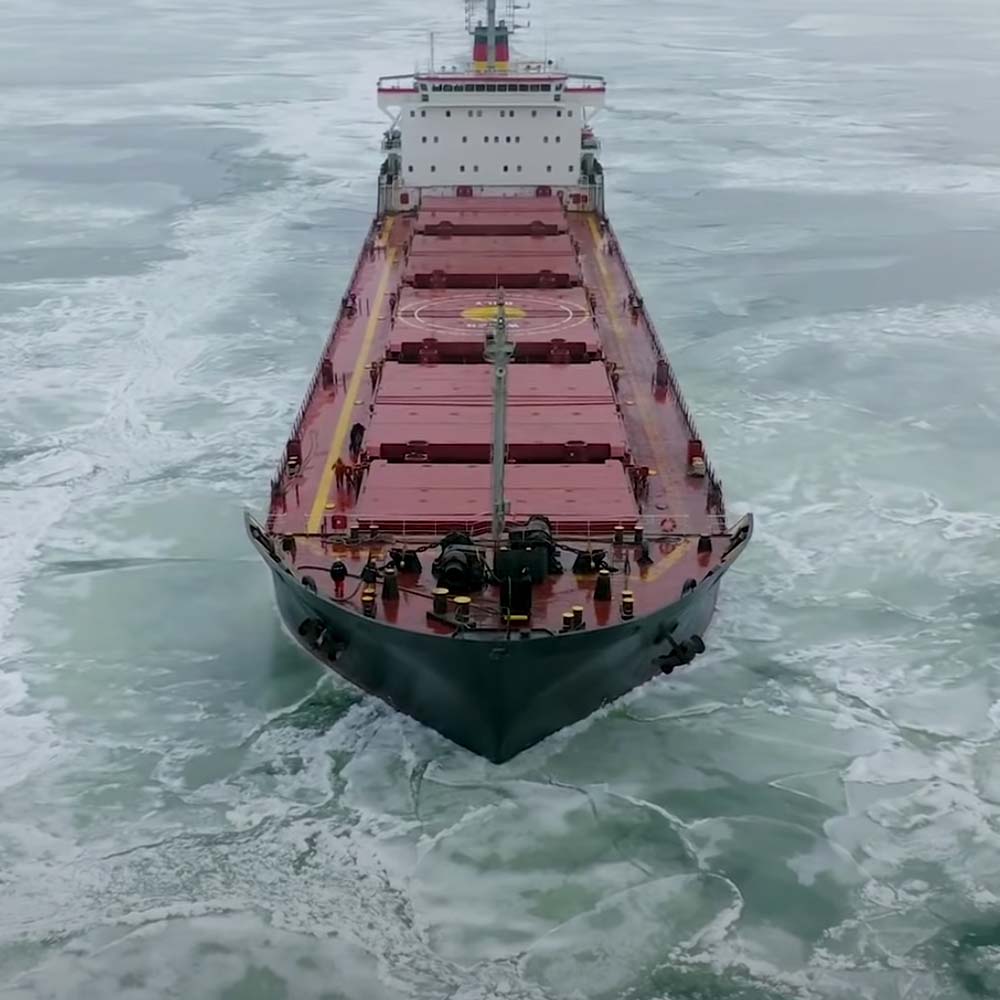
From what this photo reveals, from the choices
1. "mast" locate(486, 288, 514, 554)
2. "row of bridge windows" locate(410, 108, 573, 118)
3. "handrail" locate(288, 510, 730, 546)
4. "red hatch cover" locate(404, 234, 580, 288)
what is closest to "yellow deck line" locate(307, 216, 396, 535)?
"handrail" locate(288, 510, 730, 546)

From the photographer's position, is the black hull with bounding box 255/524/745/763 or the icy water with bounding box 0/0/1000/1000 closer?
the icy water with bounding box 0/0/1000/1000

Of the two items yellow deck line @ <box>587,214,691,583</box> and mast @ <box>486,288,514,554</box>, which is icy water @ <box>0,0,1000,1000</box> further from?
mast @ <box>486,288,514,554</box>

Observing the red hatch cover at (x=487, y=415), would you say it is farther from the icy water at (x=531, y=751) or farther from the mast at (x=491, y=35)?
the mast at (x=491, y=35)

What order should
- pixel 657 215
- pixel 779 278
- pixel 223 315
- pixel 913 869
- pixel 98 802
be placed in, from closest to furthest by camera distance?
pixel 913 869, pixel 98 802, pixel 223 315, pixel 779 278, pixel 657 215

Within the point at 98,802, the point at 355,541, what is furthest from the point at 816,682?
the point at 98,802

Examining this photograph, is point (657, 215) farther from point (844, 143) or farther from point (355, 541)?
point (355, 541)

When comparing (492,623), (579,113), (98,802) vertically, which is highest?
(579,113)

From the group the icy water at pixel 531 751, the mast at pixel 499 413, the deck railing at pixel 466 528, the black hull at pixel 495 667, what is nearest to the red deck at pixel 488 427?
the deck railing at pixel 466 528
